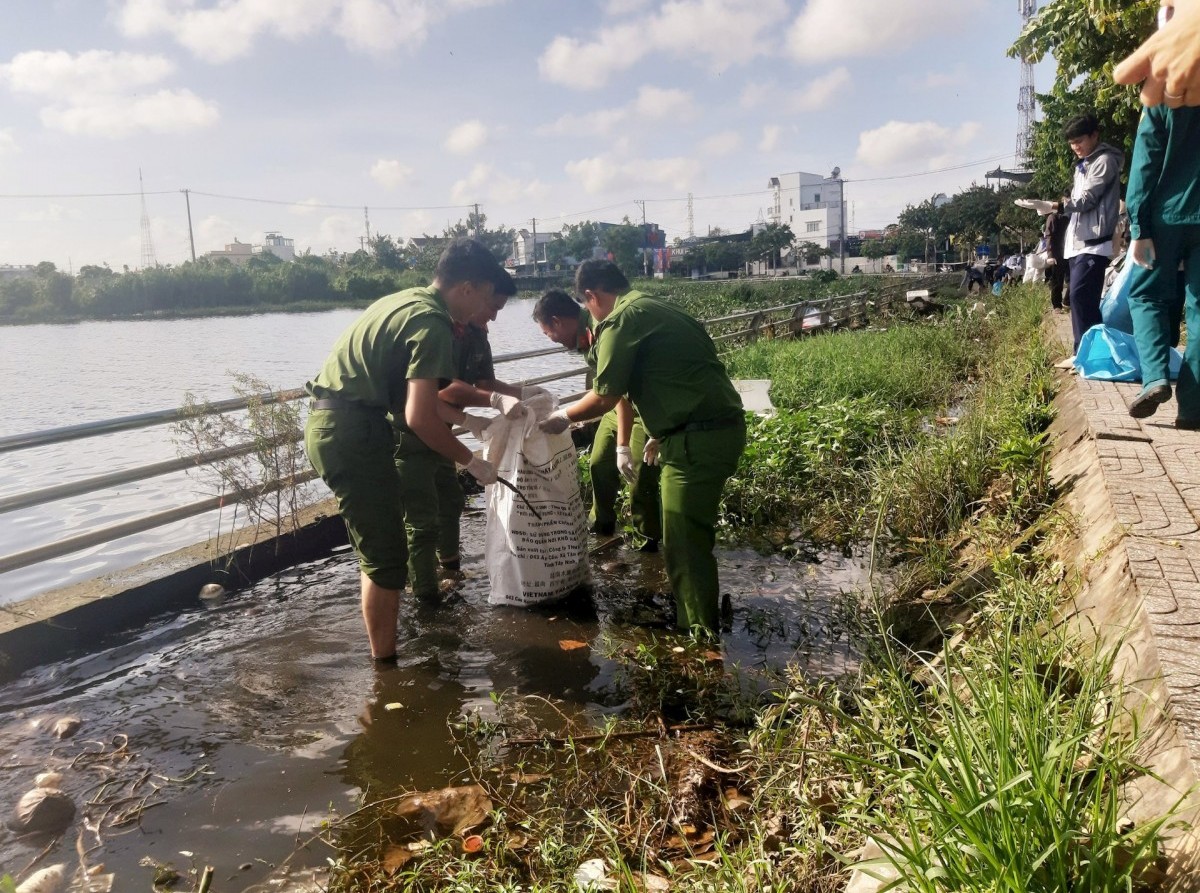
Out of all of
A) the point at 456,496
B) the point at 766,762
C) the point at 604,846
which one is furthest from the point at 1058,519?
the point at 456,496

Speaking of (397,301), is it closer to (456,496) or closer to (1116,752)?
(456,496)

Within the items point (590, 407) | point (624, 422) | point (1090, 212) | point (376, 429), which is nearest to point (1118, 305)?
point (1090, 212)

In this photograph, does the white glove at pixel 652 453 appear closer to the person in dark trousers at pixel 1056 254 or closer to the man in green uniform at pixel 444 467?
the man in green uniform at pixel 444 467

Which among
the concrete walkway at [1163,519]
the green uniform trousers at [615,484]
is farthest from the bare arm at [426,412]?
the concrete walkway at [1163,519]

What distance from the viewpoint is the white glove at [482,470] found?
367 cm

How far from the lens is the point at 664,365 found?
3500 mm

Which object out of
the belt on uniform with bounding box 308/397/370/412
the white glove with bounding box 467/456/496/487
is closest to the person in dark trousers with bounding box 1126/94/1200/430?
the white glove with bounding box 467/456/496/487

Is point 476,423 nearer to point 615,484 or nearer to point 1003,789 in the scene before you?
point 615,484

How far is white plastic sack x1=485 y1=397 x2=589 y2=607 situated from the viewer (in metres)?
3.88

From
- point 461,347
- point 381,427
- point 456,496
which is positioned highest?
point 461,347

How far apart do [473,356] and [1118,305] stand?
158 inches

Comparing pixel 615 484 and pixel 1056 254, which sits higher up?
pixel 1056 254

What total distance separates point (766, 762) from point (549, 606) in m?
1.88

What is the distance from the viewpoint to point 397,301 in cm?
345
